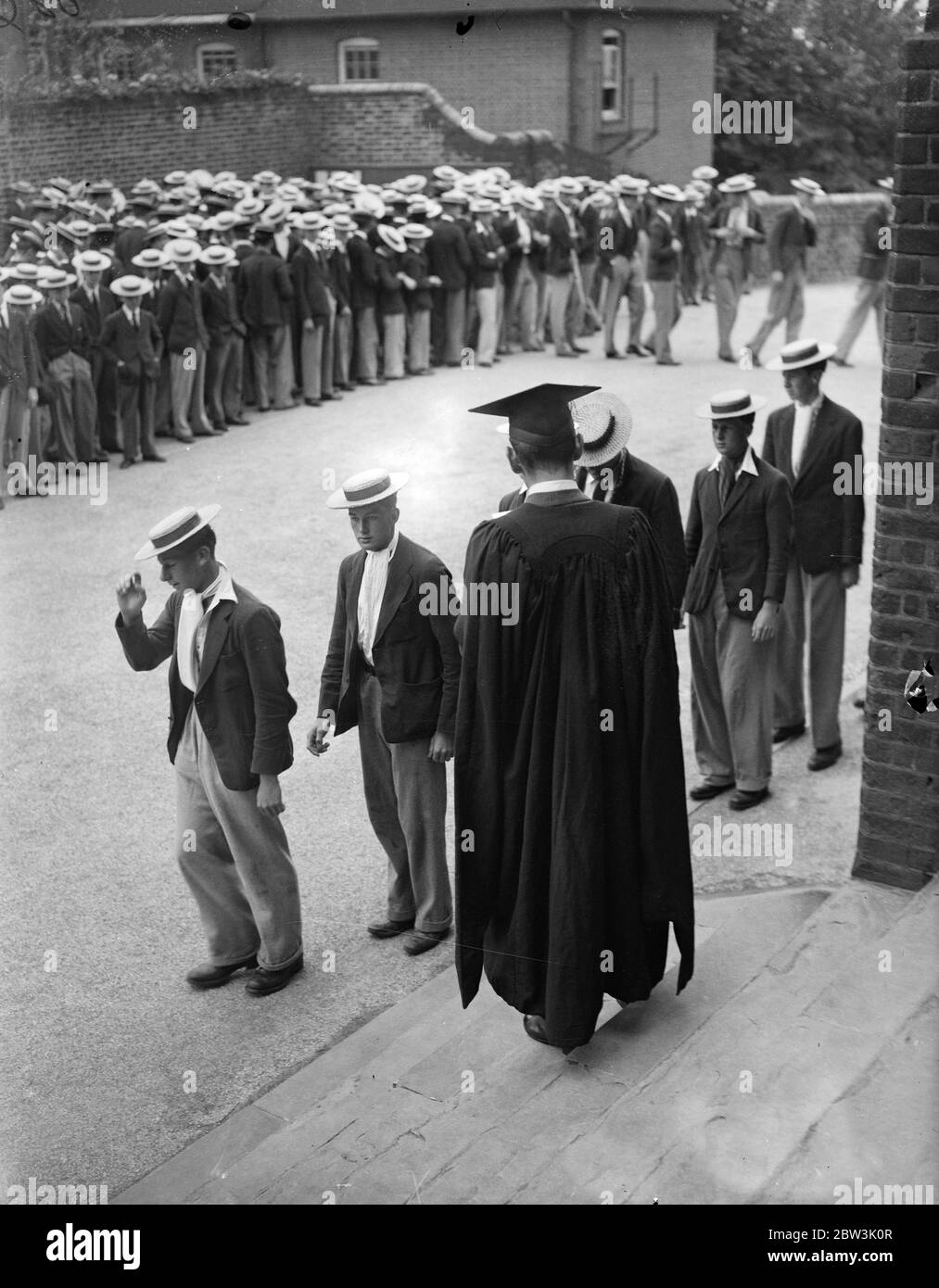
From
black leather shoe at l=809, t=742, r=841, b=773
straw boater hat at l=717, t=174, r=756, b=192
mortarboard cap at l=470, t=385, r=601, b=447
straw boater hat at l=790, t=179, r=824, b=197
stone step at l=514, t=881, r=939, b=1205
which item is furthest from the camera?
straw boater hat at l=717, t=174, r=756, b=192

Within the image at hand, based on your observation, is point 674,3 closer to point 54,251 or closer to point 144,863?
point 144,863

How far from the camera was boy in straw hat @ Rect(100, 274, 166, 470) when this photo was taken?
10.3 metres

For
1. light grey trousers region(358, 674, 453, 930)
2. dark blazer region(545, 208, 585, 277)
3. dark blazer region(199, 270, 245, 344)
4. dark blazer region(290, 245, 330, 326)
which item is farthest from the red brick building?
dark blazer region(545, 208, 585, 277)

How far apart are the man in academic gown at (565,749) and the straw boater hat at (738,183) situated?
12463 mm

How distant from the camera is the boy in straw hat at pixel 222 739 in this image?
5141 mm

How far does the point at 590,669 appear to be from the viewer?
440 centimetres

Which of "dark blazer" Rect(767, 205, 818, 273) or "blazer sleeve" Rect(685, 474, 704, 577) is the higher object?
"dark blazer" Rect(767, 205, 818, 273)

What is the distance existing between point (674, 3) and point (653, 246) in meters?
9.13

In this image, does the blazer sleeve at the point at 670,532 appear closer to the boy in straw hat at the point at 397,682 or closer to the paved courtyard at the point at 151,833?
the boy in straw hat at the point at 397,682

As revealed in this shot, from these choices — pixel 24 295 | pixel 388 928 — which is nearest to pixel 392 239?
pixel 24 295

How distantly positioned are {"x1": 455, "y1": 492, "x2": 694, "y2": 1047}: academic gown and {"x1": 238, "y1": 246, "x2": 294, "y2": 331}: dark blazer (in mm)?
8790

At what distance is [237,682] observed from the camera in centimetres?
522

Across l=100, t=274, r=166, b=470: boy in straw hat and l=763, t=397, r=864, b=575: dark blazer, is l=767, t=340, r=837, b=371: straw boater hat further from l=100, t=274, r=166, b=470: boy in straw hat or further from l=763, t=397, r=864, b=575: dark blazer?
l=100, t=274, r=166, b=470: boy in straw hat
